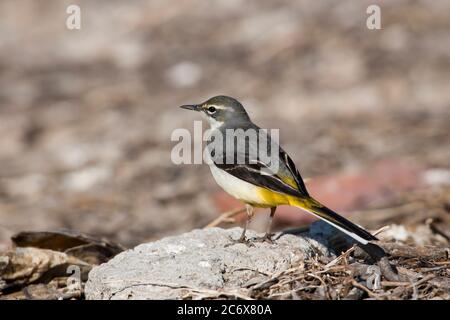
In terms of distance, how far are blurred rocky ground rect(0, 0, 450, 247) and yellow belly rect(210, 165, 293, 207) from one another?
2.17 m

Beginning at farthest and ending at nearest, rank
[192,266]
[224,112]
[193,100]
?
[193,100], [224,112], [192,266]

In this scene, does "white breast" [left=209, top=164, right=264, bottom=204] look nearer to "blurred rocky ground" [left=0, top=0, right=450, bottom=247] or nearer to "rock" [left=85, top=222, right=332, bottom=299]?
A: "rock" [left=85, top=222, right=332, bottom=299]

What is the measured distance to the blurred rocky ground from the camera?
9430mm

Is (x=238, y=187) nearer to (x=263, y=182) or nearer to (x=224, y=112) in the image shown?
(x=263, y=182)

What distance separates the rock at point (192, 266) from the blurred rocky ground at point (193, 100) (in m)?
2.45

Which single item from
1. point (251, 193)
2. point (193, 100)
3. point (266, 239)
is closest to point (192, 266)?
point (266, 239)

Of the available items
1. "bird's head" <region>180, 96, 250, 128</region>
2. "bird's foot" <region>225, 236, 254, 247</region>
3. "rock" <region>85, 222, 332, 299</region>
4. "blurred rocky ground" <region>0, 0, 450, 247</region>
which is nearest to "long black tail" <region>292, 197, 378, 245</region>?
"rock" <region>85, 222, 332, 299</region>

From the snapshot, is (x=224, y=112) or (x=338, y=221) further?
(x=224, y=112)

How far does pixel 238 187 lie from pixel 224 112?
1.10 m

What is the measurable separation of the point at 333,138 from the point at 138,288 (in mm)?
6307

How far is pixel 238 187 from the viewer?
238 inches

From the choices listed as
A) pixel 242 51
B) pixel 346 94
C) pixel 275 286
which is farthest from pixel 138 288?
pixel 242 51

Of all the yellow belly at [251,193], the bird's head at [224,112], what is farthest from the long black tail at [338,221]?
the bird's head at [224,112]

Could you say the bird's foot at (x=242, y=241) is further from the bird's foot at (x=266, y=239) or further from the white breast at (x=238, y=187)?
the white breast at (x=238, y=187)
